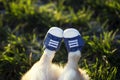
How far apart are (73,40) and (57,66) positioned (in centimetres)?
24

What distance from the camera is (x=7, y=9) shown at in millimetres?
3619

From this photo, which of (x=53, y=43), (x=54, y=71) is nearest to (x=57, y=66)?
(x=54, y=71)

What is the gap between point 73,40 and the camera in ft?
8.98

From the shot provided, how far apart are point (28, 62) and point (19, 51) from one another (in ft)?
0.75

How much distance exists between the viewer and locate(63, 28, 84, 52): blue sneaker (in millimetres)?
2684

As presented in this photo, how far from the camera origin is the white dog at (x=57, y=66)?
2480mm

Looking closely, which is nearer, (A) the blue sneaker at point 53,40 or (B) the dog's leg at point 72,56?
(B) the dog's leg at point 72,56

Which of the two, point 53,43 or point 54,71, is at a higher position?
point 53,43

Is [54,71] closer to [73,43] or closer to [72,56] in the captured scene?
[72,56]

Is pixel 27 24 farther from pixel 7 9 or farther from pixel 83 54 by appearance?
pixel 83 54

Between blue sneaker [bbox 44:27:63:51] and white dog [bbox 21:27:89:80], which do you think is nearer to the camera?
white dog [bbox 21:27:89:80]

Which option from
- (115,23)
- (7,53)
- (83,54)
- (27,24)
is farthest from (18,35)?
(115,23)

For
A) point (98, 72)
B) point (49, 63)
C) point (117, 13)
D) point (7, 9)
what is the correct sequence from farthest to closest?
point (7, 9) < point (117, 13) < point (98, 72) < point (49, 63)

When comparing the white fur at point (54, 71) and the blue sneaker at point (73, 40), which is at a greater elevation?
the blue sneaker at point (73, 40)
